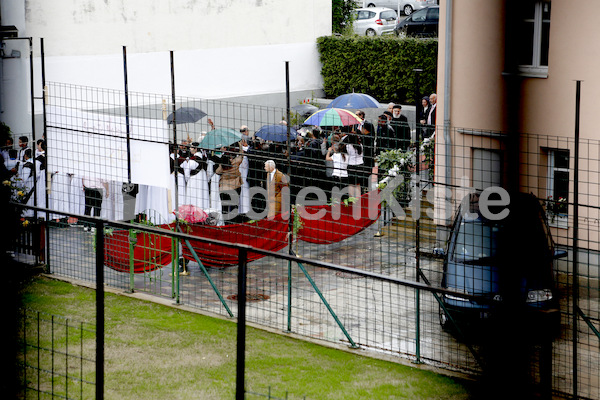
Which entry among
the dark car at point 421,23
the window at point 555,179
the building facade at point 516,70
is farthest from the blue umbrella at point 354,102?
the building facade at point 516,70

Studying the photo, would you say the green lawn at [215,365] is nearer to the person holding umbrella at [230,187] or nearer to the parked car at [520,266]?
the person holding umbrella at [230,187]

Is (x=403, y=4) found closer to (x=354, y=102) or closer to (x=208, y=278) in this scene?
(x=354, y=102)

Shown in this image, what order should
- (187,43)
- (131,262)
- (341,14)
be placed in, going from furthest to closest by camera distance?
(341,14) < (187,43) < (131,262)

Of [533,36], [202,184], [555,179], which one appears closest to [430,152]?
[202,184]

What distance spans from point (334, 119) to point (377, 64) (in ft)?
23.9

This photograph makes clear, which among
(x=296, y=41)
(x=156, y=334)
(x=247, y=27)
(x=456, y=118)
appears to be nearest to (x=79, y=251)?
(x=156, y=334)

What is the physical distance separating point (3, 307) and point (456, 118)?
1402 mm

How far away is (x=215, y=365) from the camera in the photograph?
→ 265 inches

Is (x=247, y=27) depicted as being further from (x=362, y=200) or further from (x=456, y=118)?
(x=456, y=118)

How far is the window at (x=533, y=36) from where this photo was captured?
0.77 m

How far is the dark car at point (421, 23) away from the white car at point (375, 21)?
149 inches

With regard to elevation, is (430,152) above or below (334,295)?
above

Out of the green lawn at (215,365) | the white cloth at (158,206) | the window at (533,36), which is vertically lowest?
the green lawn at (215,365)

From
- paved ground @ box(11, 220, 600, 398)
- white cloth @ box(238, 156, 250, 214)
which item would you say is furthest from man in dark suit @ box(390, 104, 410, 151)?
white cloth @ box(238, 156, 250, 214)
